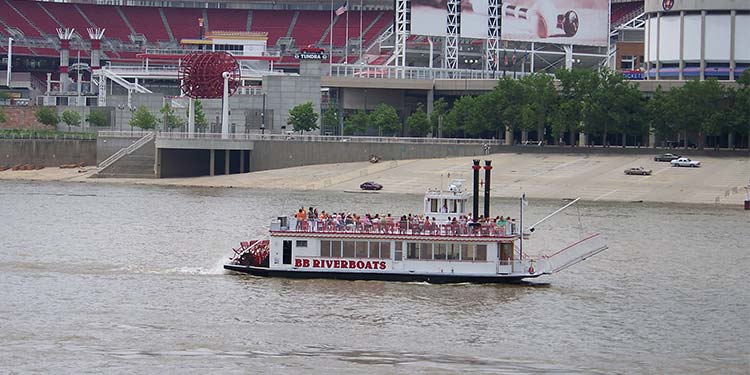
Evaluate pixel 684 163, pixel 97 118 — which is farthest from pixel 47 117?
pixel 684 163

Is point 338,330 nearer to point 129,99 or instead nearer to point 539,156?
point 539,156

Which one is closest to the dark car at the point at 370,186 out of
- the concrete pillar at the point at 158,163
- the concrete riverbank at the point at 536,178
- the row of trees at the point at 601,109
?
the concrete riverbank at the point at 536,178

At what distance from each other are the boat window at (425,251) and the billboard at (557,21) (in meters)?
103

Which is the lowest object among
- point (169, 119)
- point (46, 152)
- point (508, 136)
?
point (46, 152)

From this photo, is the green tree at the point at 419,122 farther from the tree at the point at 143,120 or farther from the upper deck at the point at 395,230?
the upper deck at the point at 395,230

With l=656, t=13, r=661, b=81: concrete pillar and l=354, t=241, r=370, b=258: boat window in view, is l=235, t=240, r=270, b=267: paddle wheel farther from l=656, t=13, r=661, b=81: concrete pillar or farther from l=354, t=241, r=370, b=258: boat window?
l=656, t=13, r=661, b=81: concrete pillar

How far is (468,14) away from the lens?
162m

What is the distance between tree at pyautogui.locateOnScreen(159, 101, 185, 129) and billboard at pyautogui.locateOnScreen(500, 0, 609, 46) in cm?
3701

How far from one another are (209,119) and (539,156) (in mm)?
40904

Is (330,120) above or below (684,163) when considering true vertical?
above

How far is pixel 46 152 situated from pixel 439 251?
286 feet

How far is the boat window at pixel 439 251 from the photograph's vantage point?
62938mm

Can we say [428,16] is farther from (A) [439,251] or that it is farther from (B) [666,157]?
(A) [439,251]

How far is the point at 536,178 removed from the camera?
121 metres
